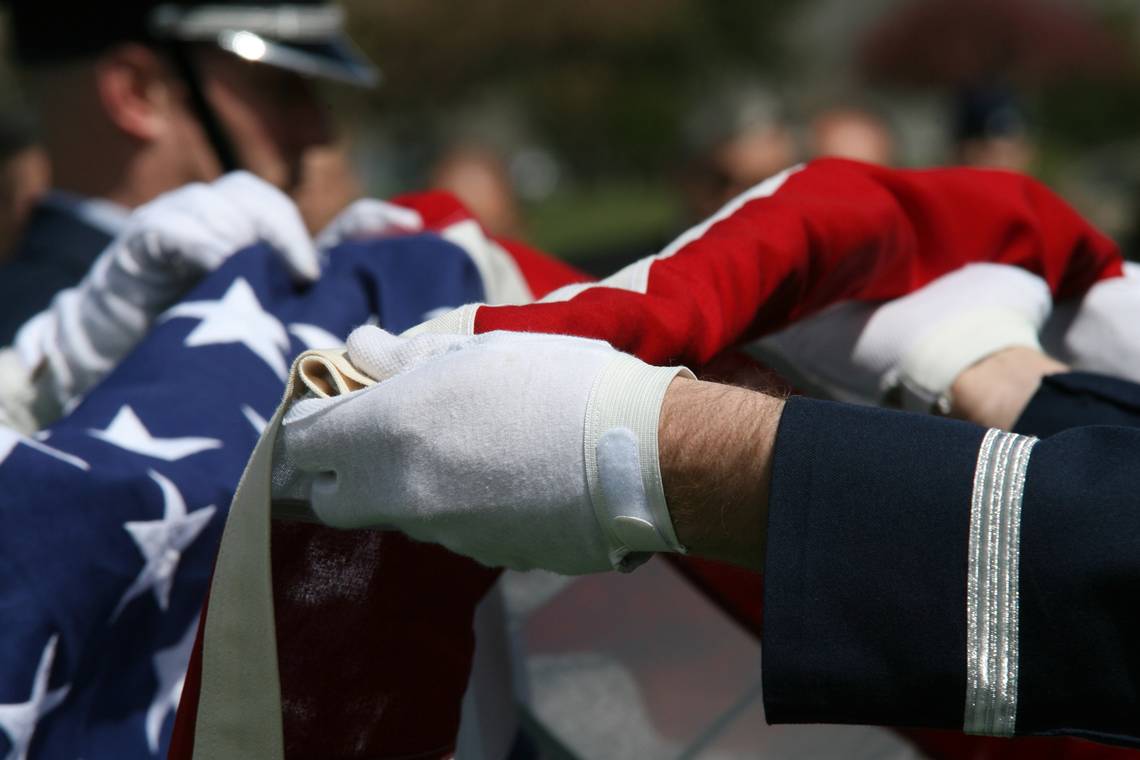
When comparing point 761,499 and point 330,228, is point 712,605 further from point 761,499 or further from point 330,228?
point 330,228

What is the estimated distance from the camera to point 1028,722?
522mm

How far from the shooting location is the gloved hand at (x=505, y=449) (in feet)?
1.81

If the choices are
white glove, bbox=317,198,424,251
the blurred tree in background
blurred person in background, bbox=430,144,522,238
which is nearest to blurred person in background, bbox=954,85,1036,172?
blurred person in background, bbox=430,144,522,238

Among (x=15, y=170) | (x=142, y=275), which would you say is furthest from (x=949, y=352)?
(x=15, y=170)

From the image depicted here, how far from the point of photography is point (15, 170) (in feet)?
10.3

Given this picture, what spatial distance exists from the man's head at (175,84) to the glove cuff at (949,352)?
3.28 feet

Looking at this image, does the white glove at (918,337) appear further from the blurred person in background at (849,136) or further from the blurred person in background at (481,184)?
the blurred person in background at (481,184)

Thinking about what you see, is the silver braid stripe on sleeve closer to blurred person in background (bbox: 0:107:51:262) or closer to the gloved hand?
the gloved hand

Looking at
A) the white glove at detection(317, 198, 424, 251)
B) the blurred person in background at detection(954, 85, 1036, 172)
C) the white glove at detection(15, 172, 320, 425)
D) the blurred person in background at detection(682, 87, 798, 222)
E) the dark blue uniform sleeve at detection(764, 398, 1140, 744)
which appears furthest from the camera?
the blurred person in background at detection(954, 85, 1036, 172)

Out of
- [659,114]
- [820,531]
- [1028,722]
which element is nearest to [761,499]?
[820,531]

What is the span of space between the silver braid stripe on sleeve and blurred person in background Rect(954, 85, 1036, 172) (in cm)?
337

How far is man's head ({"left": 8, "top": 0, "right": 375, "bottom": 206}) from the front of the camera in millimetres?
1605

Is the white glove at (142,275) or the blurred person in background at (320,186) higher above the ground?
the white glove at (142,275)

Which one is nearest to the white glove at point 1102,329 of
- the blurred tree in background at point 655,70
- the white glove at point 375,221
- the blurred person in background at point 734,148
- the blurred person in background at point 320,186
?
the white glove at point 375,221
